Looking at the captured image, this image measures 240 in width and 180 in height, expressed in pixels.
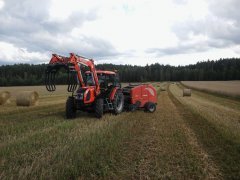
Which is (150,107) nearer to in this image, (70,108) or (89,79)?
(89,79)

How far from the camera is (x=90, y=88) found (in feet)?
35.0

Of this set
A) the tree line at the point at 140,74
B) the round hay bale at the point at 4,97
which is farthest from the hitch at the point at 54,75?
the tree line at the point at 140,74

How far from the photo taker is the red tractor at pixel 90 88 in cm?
1006

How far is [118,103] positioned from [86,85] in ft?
5.89

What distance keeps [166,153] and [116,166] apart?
4.74 ft

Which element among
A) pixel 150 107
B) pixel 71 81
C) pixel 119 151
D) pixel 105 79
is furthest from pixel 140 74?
pixel 119 151

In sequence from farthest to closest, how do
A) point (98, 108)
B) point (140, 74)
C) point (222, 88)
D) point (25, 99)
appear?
point (140, 74)
point (222, 88)
point (25, 99)
point (98, 108)

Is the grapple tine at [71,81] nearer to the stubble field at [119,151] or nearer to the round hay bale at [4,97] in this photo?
the stubble field at [119,151]

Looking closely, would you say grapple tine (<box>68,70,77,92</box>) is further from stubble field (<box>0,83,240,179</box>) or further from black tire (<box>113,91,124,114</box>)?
black tire (<box>113,91,124,114</box>)

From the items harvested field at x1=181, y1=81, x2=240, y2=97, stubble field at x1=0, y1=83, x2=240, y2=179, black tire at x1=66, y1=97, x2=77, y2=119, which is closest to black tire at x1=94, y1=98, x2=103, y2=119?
black tire at x1=66, y1=97, x2=77, y2=119

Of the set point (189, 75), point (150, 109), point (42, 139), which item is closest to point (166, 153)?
point (42, 139)

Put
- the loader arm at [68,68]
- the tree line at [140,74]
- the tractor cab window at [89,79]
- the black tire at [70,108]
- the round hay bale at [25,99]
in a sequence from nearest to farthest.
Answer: the loader arm at [68,68]
the black tire at [70,108]
the tractor cab window at [89,79]
the round hay bale at [25,99]
the tree line at [140,74]

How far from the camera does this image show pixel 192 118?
10.7 m

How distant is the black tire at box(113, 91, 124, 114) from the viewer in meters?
11.4
